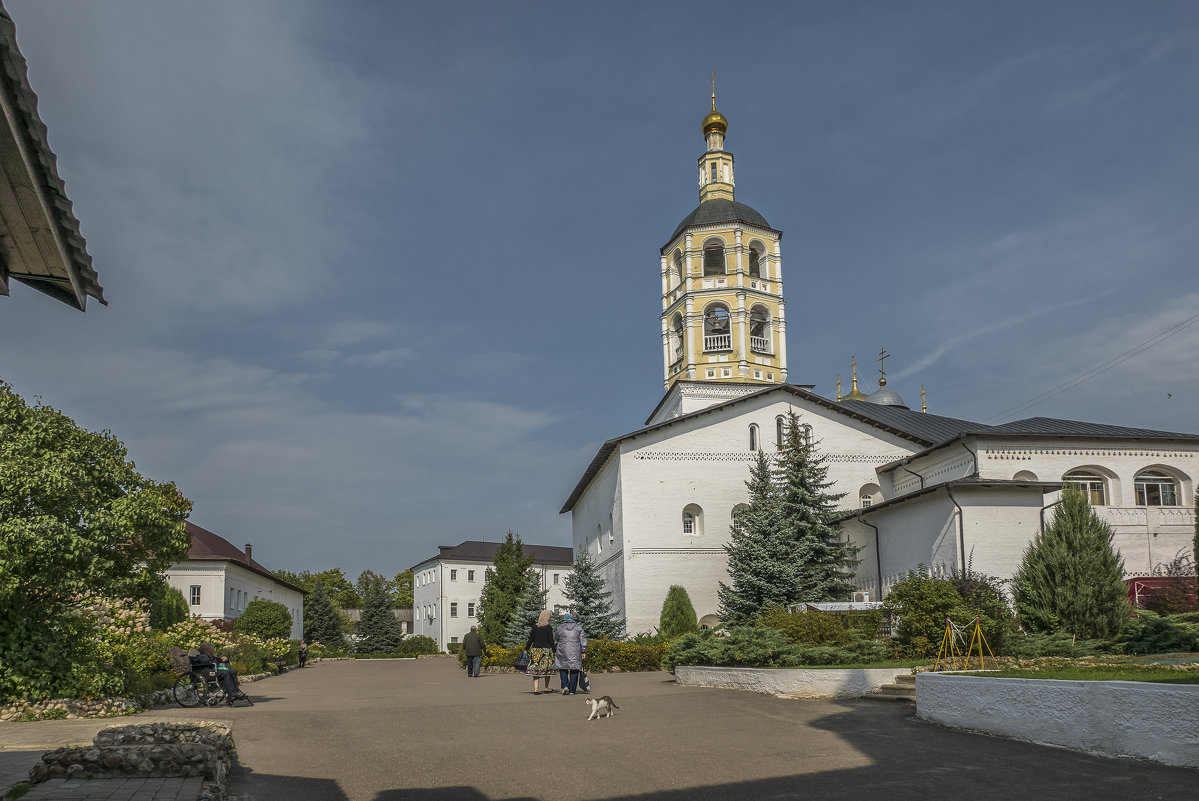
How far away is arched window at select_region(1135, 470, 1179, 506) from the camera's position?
27.2m

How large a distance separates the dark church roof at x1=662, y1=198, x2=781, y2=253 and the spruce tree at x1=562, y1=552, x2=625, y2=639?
15.8 meters

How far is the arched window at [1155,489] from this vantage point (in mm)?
27172

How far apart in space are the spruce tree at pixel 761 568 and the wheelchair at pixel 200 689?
1493cm

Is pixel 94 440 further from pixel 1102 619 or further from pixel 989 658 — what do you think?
pixel 1102 619

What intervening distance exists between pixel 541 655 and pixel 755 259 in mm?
28426

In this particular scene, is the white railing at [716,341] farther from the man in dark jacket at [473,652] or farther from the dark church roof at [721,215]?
the man in dark jacket at [473,652]

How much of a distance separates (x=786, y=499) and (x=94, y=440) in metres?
20.0

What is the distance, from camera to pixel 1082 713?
9.38m

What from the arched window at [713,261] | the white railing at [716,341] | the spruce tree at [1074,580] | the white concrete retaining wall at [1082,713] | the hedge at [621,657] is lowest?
the hedge at [621,657]

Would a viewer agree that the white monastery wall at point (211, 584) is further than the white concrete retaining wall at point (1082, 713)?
Yes

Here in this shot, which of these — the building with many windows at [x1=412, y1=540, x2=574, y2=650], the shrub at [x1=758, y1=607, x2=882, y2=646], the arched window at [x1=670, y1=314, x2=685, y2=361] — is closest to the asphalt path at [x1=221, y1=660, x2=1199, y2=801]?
the shrub at [x1=758, y1=607, x2=882, y2=646]

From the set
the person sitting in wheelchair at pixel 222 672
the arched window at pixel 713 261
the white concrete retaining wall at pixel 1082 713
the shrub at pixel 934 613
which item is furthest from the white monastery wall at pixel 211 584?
the white concrete retaining wall at pixel 1082 713

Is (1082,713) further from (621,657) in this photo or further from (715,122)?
(715,122)

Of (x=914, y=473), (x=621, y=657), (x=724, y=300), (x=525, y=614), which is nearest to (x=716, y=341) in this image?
(x=724, y=300)
